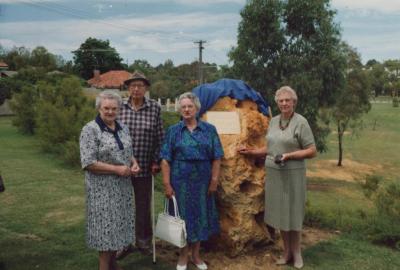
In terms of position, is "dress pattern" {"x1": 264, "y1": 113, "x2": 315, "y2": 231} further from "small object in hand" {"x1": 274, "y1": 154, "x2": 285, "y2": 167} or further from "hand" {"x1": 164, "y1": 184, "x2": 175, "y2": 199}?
"hand" {"x1": 164, "y1": 184, "x2": 175, "y2": 199}

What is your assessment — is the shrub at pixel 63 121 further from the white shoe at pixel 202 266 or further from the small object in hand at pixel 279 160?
the small object in hand at pixel 279 160

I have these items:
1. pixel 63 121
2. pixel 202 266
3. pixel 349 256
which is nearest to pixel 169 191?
pixel 202 266

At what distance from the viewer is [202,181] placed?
160 inches

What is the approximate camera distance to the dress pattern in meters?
4.08

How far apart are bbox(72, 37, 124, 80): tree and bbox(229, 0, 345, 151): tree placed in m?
43.8

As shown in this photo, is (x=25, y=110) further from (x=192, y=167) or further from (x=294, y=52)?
(x=192, y=167)

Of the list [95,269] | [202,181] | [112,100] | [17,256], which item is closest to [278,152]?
[202,181]

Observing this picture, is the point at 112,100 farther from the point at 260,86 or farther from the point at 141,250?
the point at 260,86

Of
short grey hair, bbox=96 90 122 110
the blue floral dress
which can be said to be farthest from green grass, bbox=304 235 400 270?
short grey hair, bbox=96 90 122 110

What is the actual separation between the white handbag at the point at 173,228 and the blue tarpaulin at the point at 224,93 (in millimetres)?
1266

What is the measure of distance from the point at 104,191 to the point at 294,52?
12.1 metres

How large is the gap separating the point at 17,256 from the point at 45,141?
360 inches

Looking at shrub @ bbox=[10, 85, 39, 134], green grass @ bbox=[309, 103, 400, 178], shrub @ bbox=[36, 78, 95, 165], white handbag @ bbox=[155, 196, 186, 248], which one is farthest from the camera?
green grass @ bbox=[309, 103, 400, 178]

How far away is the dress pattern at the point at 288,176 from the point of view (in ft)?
13.4
